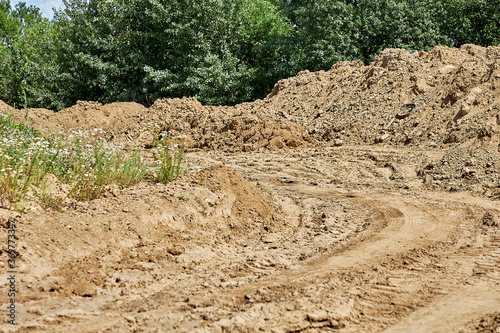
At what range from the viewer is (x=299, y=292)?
12.2 ft

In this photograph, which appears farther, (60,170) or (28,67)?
(28,67)

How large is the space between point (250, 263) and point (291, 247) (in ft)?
2.50

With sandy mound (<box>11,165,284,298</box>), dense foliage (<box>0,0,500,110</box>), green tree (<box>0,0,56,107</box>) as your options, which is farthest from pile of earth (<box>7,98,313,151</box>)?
sandy mound (<box>11,165,284,298</box>)

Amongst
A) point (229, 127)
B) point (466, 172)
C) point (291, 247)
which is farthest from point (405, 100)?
point (291, 247)

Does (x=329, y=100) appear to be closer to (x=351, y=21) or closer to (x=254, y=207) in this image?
(x=351, y=21)

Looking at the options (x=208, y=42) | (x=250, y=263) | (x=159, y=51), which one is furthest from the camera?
(x=159, y=51)

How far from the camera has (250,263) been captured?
4.54 metres

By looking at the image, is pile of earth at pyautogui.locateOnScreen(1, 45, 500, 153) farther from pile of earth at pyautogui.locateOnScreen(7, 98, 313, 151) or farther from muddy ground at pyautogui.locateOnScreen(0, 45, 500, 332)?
muddy ground at pyautogui.locateOnScreen(0, 45, 500, 332)

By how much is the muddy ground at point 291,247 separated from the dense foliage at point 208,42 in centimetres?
980

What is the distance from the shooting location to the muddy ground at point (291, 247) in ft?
11.0

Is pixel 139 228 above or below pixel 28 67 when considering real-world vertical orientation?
below

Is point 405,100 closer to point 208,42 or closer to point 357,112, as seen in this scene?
point 357,112

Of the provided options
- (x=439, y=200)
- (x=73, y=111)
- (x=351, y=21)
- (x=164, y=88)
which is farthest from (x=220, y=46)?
(x=439, y=200)

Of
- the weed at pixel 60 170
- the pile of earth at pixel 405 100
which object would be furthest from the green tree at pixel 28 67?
the weed at pixel 60 170
